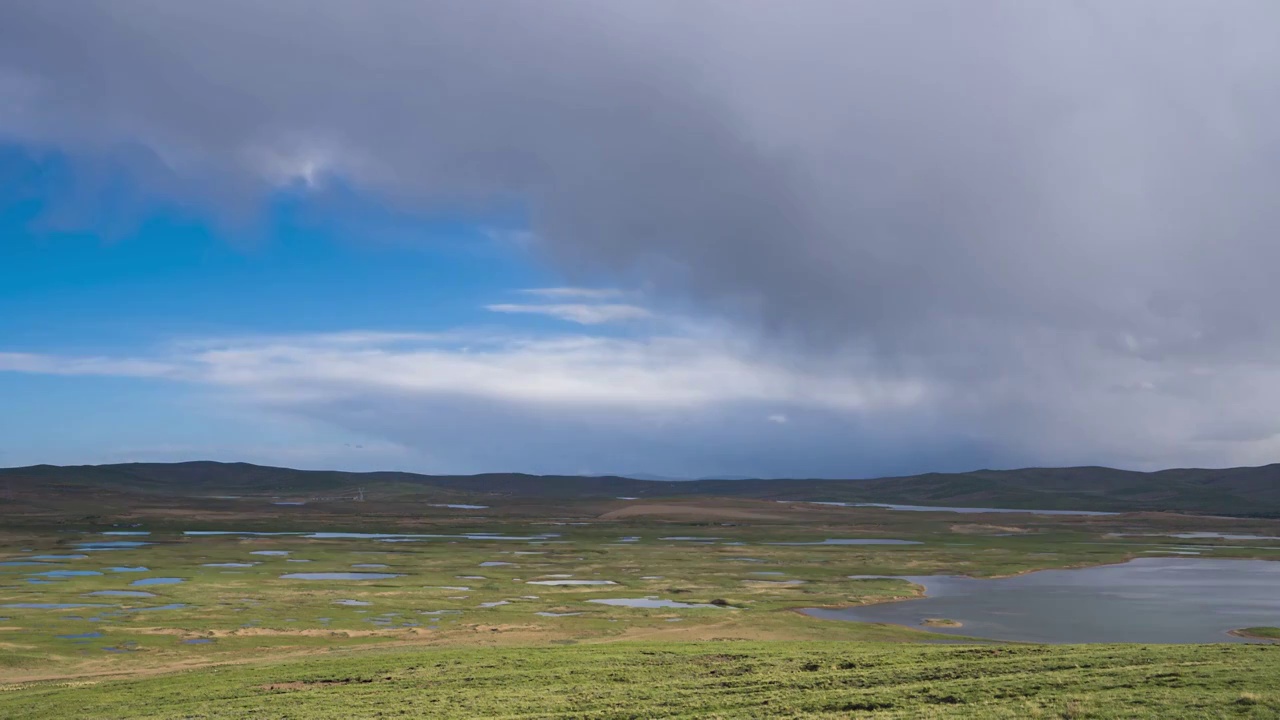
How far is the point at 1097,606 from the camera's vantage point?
69125mm

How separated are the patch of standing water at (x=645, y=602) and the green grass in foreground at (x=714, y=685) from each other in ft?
79.3

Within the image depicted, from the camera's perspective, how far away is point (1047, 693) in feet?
85.2

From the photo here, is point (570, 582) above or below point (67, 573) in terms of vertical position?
below

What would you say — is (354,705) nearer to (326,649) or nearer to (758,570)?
(326,649)

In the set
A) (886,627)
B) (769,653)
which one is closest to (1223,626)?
(886,627)

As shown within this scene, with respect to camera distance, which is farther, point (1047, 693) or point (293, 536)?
point (293, 536)

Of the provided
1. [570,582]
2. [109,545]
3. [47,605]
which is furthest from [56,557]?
[570,582]

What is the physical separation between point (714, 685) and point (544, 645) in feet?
56.5

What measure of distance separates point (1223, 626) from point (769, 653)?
38177 millimetres

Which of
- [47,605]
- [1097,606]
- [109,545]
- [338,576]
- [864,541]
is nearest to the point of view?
[47,605]

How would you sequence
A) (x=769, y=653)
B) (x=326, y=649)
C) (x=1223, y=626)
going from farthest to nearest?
(x=1223, y=626)
(x=326, y=649)
(x=769, y=653)

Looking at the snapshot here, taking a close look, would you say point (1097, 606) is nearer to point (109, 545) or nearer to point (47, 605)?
point (47, 605)

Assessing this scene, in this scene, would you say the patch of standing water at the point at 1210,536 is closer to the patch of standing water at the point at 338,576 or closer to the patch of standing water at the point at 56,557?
the patch of standing water at the point at 338,576

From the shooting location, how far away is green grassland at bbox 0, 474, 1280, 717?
27578 millimetres
